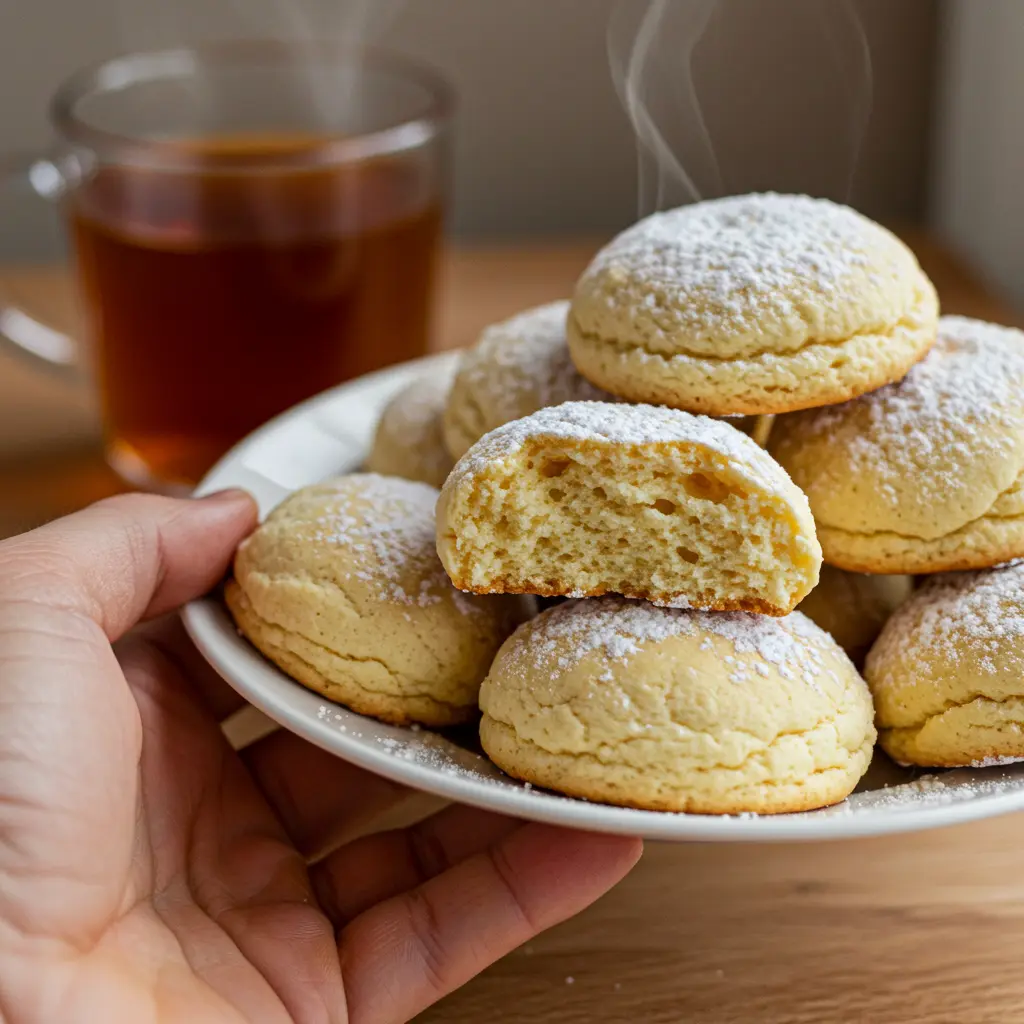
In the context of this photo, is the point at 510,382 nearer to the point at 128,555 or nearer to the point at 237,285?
the point at 128,555

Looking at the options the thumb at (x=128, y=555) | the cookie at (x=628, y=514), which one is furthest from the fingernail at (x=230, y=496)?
the cookie at (x=628, y=514)

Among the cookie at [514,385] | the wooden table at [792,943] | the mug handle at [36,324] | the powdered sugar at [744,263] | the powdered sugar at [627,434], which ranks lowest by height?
the wooden table at [792,943]

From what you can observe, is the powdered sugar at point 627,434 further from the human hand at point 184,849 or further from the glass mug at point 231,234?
the glass mug at point 231,234

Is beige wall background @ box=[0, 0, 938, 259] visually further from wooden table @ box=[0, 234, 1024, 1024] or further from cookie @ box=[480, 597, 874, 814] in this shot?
cookie @ box=[480, 597, 874, 814]

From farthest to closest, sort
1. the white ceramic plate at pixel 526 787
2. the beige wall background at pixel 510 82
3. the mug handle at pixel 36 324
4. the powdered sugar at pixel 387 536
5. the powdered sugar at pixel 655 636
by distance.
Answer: the beige wall background at pixel 510 82
the mug handle at pixel 36 324
the powdered sugar at pixel 387 536
the powdered sugar at pixel 655 636
the white ceramic plate at pixel 526 787

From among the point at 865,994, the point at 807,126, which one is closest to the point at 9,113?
the point at 807,126

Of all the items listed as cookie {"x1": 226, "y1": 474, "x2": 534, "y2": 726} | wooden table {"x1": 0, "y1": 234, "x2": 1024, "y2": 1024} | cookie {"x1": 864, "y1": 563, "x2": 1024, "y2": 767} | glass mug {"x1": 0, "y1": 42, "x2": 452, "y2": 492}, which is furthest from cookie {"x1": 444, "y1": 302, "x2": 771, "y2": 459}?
glass mug {"x1": 0, "y1": 42, "x2": 452, "y2": 492}
